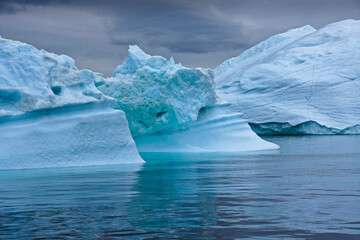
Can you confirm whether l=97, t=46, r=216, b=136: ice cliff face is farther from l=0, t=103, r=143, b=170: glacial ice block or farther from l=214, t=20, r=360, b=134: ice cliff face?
l=214, t=20, r=360, b=134: ice cliff face

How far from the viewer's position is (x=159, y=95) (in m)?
17.5

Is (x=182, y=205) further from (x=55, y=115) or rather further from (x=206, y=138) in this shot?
(x=206, y=138)

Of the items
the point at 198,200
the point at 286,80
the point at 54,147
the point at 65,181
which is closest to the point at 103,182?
the point at 65,181

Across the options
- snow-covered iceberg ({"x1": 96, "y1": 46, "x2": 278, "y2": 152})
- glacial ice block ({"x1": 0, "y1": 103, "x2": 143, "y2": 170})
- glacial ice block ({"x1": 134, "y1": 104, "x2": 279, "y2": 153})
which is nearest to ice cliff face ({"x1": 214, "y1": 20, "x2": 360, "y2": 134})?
glacial ice block ({"x1": 134, "y1": 104, "x2": 279, "y2": 153})

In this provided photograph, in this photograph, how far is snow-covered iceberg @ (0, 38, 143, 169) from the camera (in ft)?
37.5

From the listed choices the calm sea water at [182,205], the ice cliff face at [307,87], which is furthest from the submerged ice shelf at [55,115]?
the ice cliff face at [307,87]

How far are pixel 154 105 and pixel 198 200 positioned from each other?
1137 cm

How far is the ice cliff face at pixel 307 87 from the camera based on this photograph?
114 feet

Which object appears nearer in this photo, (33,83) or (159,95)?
(33,83)

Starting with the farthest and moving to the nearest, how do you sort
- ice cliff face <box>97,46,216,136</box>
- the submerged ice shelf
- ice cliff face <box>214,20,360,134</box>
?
ice cliff face <box>214,20,360,134</box>, ice cliff face <box>97,46,216,136</box>, the submerged ice shelf

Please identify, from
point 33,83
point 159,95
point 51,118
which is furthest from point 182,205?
point 159,95

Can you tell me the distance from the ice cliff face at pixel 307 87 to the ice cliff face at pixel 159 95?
17110 millimetres

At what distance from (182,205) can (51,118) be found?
662 centimetres

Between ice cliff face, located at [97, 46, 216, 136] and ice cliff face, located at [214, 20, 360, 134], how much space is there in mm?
17110
